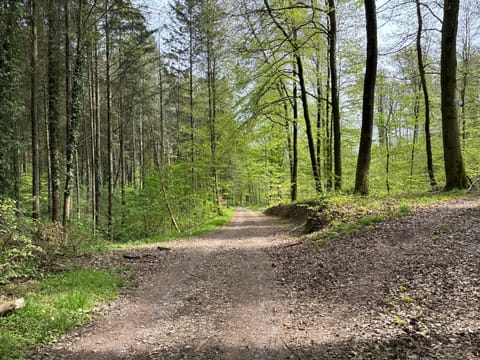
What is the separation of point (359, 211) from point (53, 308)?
745 cm

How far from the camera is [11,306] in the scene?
4.67 meters

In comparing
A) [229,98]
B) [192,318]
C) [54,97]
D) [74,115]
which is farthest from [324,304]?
[229,98]

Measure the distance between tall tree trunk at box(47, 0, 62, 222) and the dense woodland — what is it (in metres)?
0.05

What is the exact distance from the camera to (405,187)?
18797 mm

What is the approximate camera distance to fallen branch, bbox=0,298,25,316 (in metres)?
4.55

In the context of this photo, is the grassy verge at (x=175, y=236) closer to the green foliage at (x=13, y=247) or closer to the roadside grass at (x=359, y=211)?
the green foliage at (x=13, y=247)

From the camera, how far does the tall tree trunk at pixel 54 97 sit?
1034cm

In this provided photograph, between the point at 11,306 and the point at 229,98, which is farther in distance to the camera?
the point at 229,98

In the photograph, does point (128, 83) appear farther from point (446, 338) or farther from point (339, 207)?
point (446, 338)

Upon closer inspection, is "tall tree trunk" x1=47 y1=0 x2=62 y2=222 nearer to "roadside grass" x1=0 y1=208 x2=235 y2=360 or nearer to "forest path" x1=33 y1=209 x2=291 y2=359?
"roadside grass" x1=0 y1=208 x2=235 y2=360

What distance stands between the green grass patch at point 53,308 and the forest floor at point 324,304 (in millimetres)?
249

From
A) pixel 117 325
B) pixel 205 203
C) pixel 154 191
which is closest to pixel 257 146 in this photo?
pixel 205 203

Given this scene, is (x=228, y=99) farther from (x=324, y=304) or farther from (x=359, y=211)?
(x=324, y=304)

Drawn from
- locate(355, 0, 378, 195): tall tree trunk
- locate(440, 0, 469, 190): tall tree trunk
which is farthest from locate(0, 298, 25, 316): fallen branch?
locate(440, 0, 469, 190): tall tree trunk
